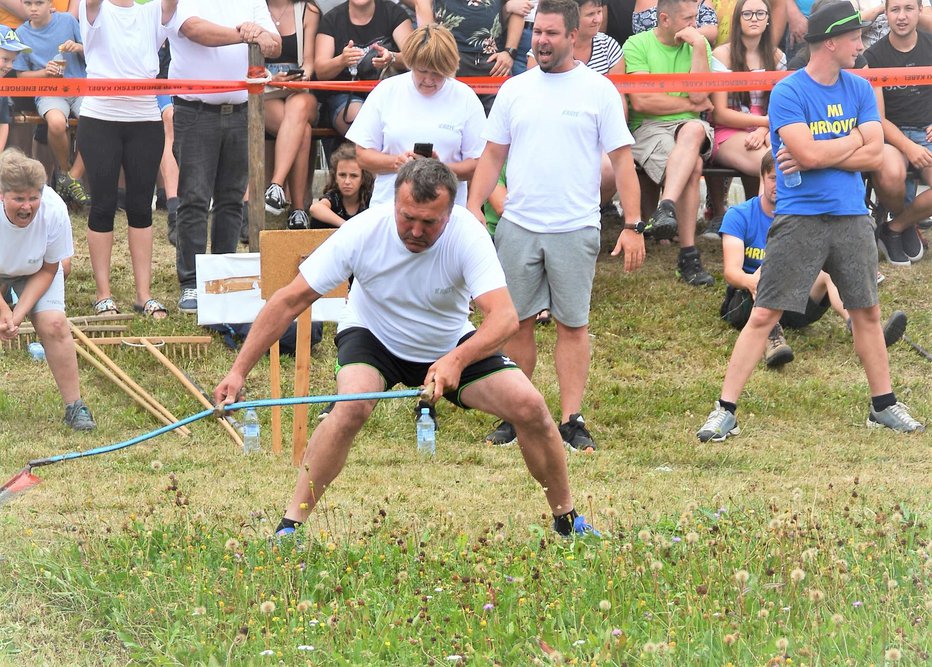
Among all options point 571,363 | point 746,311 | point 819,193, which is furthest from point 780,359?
point 571,363

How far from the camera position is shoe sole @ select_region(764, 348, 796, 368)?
9.12 metres

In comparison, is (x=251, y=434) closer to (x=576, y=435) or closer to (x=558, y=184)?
(x=576, y=435)

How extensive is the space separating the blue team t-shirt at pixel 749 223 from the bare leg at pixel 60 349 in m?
4.41

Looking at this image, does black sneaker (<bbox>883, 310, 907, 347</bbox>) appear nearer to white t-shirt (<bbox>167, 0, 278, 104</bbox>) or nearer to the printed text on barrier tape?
the printed text on barrier tape

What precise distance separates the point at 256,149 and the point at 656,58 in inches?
129

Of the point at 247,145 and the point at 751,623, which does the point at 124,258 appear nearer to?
the point at 247,145

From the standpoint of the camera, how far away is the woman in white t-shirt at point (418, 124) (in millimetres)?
7844

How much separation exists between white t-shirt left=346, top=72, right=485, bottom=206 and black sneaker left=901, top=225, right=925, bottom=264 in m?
4.93

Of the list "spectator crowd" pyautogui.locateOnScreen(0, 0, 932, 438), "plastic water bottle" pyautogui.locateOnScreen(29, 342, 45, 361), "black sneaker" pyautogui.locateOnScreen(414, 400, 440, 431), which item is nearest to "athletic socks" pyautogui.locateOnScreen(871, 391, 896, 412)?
"spectator crowd" pyautogui.locateOnScreen(0, 0, 932, 438)

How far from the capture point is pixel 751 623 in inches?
176

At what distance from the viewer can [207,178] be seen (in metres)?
9.55

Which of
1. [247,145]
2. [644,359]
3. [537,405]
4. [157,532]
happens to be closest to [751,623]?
[537,405]

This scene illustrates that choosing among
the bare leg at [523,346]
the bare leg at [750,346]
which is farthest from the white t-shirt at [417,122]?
the bare leg at [750,346]

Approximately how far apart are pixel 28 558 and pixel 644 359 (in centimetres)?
516
